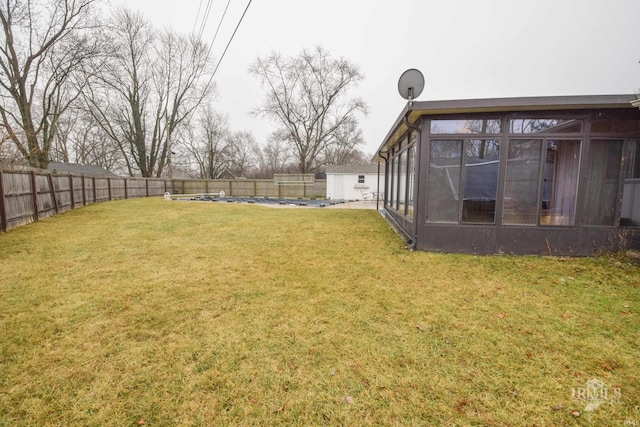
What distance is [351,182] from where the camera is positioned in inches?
840

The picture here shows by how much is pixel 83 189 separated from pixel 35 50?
7.49 metres

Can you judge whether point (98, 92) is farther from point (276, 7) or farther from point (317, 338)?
point (317, 338)

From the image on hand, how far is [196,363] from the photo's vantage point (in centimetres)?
212

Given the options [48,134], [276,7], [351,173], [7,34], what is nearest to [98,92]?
[48,134]

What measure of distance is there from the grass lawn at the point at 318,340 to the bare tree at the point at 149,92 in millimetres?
20970

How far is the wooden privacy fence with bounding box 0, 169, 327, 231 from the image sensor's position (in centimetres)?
713

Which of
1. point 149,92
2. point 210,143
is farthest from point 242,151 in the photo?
point 149,92

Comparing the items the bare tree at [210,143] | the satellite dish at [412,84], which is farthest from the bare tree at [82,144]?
the satellite dish at [412,84]

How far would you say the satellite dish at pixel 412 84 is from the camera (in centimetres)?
507

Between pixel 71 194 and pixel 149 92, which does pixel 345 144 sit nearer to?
pixel 149 92

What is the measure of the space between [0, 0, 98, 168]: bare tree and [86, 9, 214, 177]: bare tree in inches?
260

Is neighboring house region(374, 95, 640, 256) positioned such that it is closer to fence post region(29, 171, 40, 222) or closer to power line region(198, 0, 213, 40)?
power line region(198, 0, 213, 40)

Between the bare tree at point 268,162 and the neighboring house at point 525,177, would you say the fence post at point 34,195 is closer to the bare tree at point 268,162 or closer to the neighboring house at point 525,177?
the neighboring house at point 525,177

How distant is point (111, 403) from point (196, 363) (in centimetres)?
53
